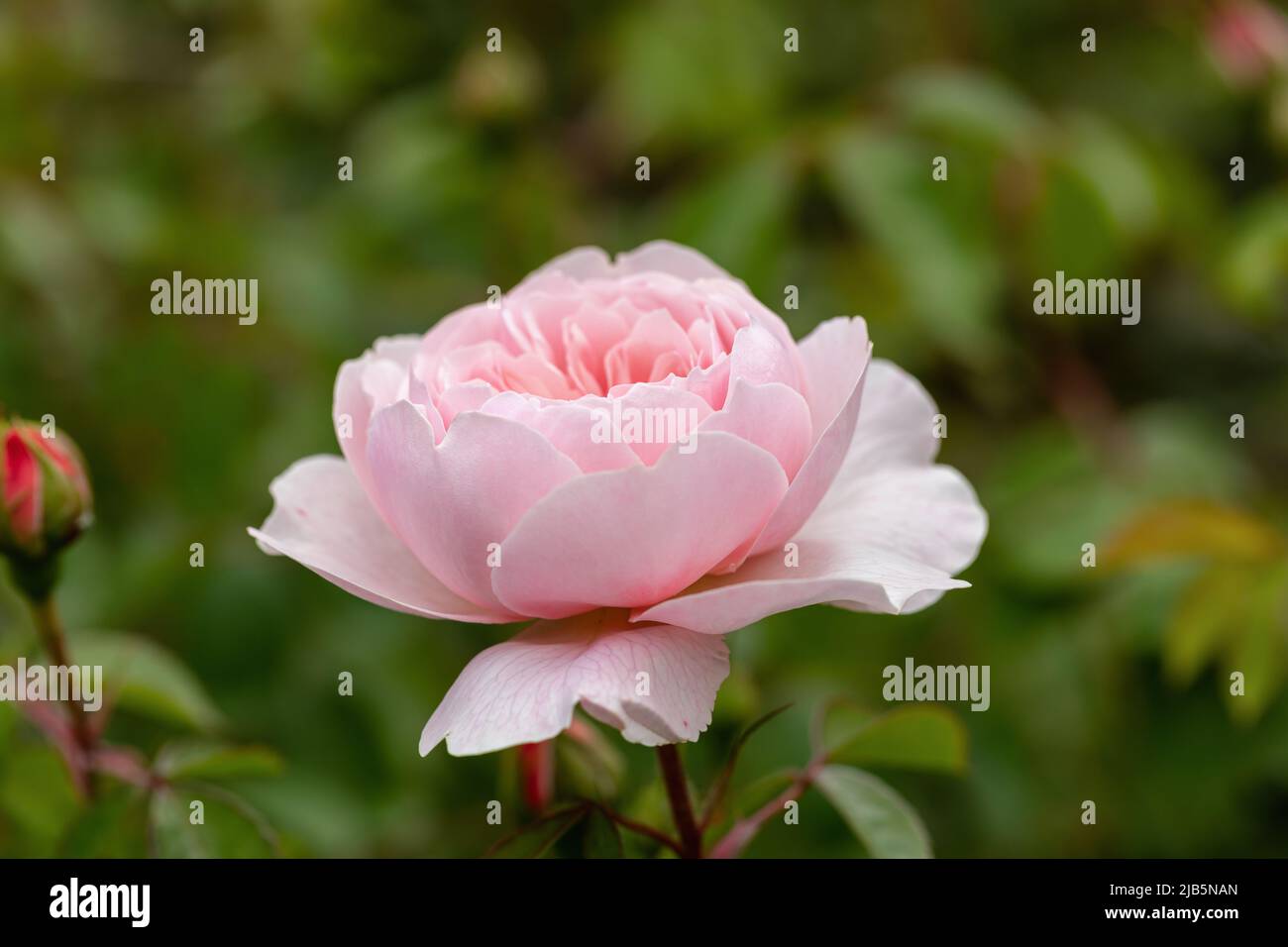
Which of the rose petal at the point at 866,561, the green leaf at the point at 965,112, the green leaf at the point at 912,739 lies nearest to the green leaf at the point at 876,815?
the green leaf at the point at 912,739

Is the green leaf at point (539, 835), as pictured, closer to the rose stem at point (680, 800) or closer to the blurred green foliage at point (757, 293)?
the rose stem at point (680, 800)

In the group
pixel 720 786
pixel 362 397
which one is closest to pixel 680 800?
pixel 720 786

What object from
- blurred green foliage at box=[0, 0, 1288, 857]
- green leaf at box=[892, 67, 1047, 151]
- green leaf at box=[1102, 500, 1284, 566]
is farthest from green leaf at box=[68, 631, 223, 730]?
green leaf at box=[892, 67, 1047, 151]

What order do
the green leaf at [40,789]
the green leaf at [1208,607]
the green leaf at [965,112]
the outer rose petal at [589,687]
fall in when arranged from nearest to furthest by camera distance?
the outer rose petal at [589,687] → the green leaf at [40,789] → the green leaf at [1208,607] → the green leaf at [965,112]

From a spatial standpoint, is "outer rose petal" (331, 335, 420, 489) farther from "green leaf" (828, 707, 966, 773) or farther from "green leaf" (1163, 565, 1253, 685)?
"green leaf" (1163, 565, 1253, 685)

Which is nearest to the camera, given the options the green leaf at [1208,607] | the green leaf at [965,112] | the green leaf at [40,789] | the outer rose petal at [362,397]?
the outer rose petal at [362,397]

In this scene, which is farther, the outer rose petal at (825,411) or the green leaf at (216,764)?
the green leaf at (216,764)
